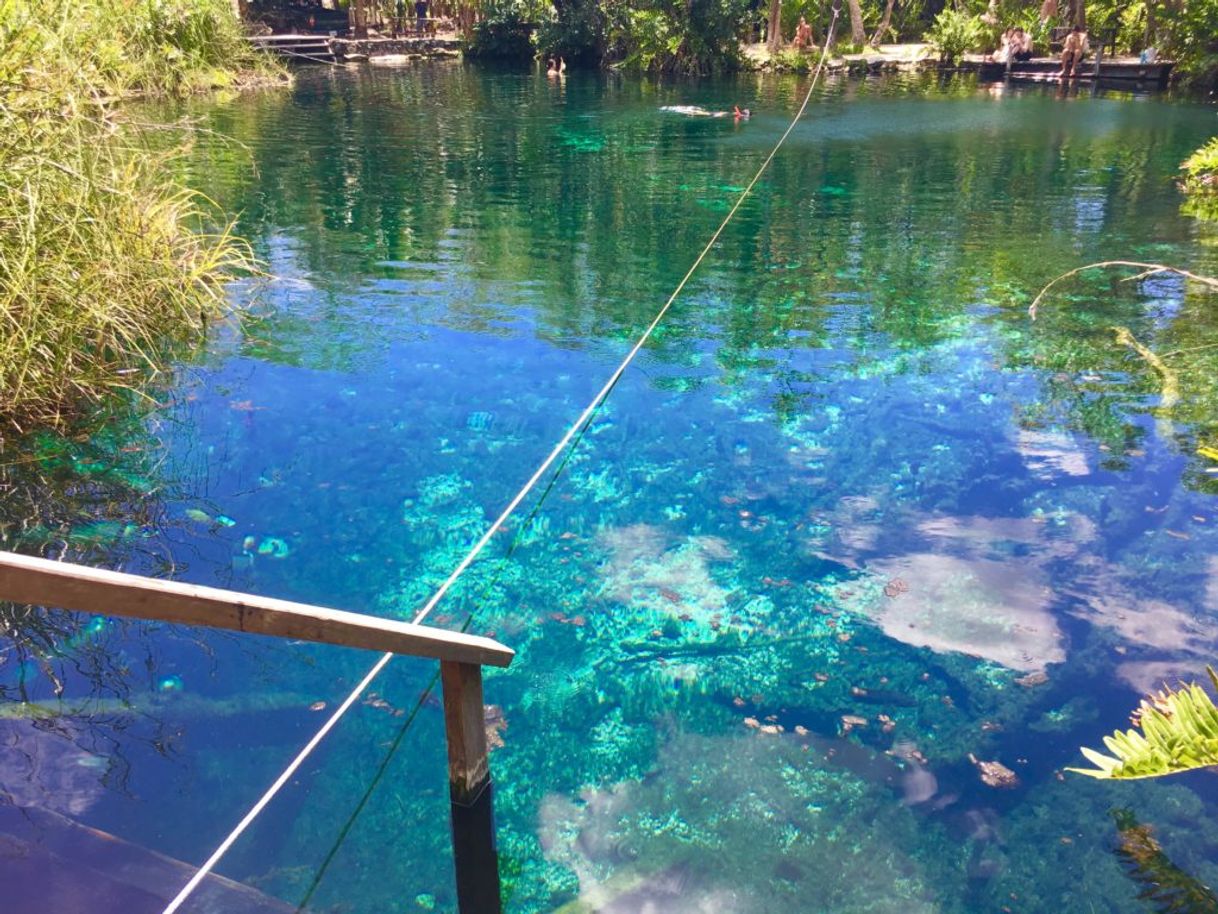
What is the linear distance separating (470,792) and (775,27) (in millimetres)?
37378

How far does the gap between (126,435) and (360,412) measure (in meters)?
1.64

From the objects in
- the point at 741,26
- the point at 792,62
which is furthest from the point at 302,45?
the point at 792,62

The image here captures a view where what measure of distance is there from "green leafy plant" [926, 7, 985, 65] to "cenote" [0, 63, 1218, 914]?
1045 inches

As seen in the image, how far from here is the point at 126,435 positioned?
6.78 m

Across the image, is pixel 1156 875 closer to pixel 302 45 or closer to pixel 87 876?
pixel 87 876

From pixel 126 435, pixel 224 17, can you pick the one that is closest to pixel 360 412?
pixel 126 435

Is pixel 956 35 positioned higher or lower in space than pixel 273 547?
higher

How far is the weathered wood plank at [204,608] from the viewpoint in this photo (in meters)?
2.25

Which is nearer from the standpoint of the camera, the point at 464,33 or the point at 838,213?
the point at 838,213

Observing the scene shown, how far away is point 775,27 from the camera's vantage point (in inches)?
1417

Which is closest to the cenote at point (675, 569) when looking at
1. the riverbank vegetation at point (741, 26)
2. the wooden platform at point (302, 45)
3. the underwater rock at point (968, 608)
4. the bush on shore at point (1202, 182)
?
the underwater rock at point (968, 608)

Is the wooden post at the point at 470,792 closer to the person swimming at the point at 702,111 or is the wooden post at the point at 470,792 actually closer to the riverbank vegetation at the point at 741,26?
the person swimming at the point at 702,111

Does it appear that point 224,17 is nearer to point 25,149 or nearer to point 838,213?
point 838,213

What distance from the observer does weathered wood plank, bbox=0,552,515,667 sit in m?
2.25
